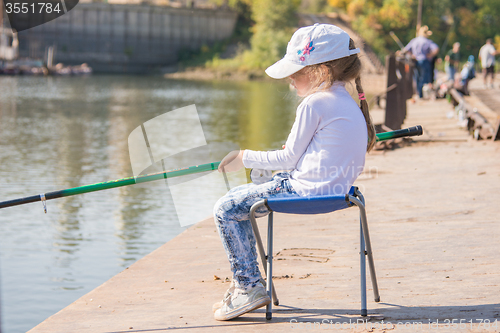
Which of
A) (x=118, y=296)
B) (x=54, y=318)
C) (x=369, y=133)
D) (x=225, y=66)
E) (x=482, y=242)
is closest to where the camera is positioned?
A: (x=369, y=133)

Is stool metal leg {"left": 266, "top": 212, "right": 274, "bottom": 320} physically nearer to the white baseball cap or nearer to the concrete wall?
the white baseball cap

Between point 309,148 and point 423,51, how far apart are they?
1459 cm

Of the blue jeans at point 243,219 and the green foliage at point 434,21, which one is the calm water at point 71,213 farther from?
the green foliage at point 434,21

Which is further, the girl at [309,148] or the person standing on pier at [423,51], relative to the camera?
the person standing on pier at [423,51]

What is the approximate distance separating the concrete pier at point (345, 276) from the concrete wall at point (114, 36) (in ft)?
267

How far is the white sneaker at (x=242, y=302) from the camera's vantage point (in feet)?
11.3

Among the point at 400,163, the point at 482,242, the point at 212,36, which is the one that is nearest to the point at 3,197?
the point at 400,163

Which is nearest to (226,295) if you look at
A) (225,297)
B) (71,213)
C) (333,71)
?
(225,297)

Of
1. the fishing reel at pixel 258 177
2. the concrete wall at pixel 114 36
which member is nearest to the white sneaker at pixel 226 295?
the fishing reel at pixel 258 177

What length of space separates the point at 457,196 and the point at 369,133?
360cm

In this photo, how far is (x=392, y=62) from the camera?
1240 centimetres

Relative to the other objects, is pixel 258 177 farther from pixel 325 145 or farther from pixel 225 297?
pixel 225 297

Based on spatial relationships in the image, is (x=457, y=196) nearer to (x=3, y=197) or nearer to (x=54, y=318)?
(x=54, y=318)

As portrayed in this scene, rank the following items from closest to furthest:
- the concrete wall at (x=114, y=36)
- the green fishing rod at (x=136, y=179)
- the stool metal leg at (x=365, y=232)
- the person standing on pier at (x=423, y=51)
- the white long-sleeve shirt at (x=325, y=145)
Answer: the stool metal leg at (x=365, y=232)
the white long-sleeve shirt at (x=325, y=145)
the green fishing rod at (x=136, y=179)
the person standing on pier at (x=423, y=51)
the concrete wall at (x=114, y=36)
